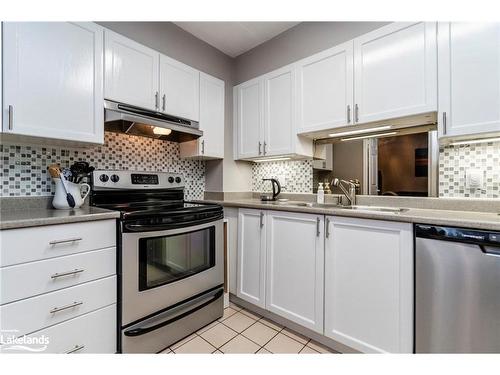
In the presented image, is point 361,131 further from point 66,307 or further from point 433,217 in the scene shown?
point 66,307

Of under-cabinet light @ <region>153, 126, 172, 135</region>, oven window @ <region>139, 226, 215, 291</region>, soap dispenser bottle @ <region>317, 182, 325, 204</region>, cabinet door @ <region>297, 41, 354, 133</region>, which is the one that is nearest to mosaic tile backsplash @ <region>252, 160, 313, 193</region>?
soap dispenser bottle @ <region>317, 182, 325, 204</region>

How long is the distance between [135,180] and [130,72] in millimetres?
830

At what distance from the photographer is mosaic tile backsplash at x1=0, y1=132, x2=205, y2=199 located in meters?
1.47

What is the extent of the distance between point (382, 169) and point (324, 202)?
1.79ft

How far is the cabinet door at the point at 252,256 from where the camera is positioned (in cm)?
190

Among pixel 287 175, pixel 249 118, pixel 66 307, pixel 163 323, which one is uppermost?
pixel 249 118

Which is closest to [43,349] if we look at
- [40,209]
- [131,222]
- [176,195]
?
[131,222]

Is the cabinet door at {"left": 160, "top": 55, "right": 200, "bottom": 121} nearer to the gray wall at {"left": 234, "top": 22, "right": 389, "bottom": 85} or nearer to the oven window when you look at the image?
the gray wall at {"left": 234, "top": 22, "right": 389, "bottom": 85}

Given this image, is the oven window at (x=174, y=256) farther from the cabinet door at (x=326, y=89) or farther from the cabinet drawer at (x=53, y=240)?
the cabinet door at (x=326, y=89)

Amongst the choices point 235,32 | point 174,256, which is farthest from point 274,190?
point 235,32

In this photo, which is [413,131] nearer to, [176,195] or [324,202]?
[324,202]

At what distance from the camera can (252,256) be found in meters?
1.99

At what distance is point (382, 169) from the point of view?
192 centimetres

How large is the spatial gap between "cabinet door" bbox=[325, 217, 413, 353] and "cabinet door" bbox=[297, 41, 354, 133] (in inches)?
33.0
